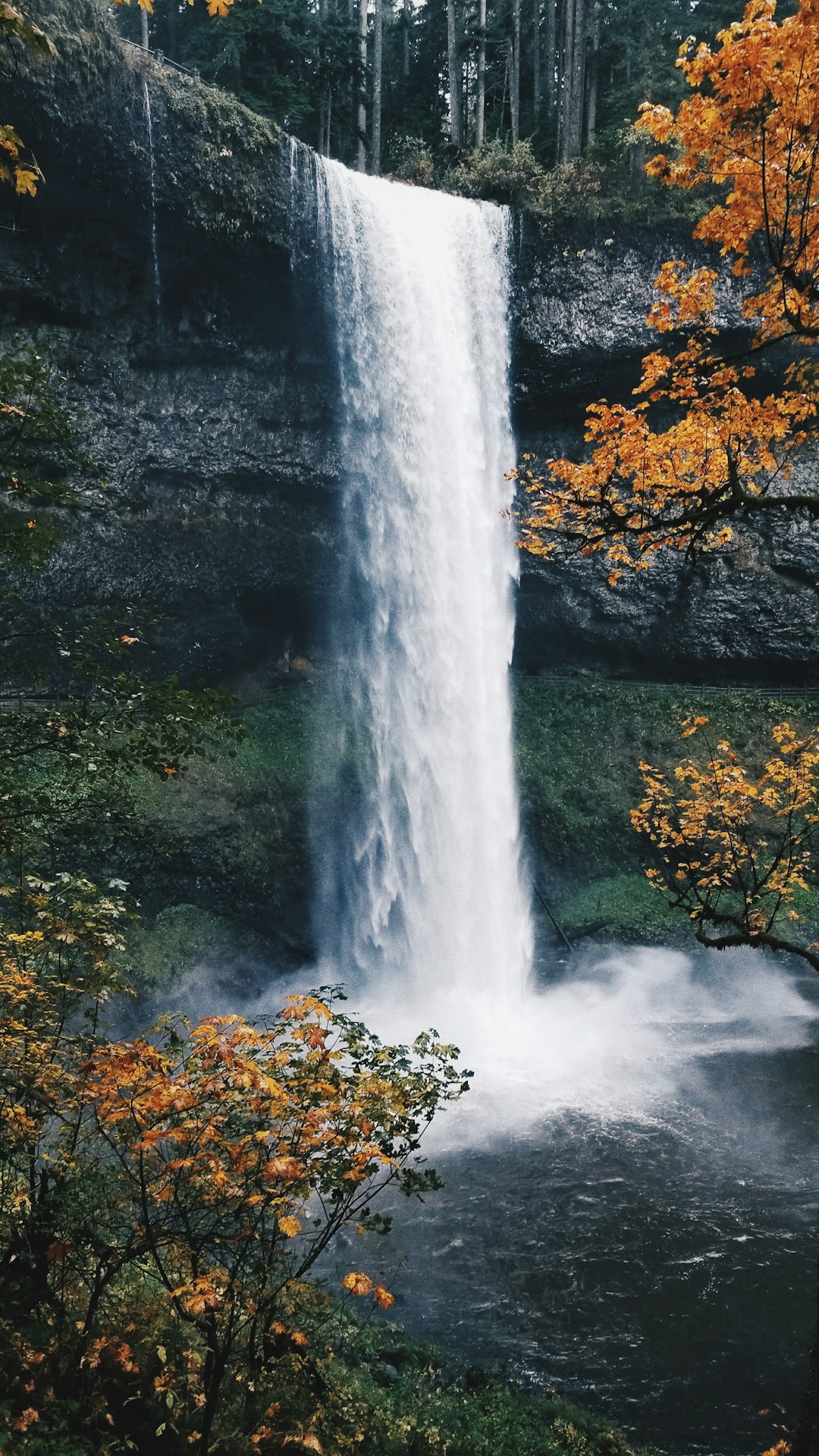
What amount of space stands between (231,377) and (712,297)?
15107 mm

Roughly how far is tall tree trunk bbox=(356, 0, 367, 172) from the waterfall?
22.1 feet

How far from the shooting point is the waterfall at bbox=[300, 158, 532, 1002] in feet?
55.6

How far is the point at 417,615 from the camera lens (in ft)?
59.0

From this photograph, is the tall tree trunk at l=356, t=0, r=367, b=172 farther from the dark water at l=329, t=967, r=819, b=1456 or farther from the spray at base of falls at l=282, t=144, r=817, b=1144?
the dark water at l=329, t=967, r=819, b=1456

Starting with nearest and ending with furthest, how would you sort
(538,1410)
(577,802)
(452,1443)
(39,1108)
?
(39,1108) < (452,1443) < (538,1410) < (577,802)

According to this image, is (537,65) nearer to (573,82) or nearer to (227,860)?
(573,82)

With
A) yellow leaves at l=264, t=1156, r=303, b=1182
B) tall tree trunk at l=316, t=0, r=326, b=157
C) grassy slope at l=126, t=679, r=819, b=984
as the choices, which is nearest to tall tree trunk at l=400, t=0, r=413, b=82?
tall tree trunk at l=316, t=0, r=326, b=157

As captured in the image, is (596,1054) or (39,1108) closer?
(39,1108)

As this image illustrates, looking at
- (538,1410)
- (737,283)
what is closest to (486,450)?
(737,283)

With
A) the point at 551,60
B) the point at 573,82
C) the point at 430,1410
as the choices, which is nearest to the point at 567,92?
the point at 573,82

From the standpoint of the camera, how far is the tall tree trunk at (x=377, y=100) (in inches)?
876

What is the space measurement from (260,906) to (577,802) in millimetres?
8013

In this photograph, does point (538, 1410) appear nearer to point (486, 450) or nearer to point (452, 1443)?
point (452, 1443)

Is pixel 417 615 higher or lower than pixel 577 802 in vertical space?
higher
